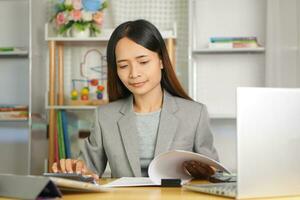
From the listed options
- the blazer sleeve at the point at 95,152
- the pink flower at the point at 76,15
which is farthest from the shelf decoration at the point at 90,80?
the blazer sleeve at the point at 95,152

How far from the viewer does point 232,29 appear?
3.68 m

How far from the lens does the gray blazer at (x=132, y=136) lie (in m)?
1.85

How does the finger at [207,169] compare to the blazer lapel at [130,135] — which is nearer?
the finger at [207,169]

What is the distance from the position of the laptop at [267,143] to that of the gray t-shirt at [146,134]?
0.82 metres

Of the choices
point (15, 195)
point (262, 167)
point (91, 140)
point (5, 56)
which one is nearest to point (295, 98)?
point (262, 167)

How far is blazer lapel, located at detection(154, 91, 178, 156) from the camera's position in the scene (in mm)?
1858

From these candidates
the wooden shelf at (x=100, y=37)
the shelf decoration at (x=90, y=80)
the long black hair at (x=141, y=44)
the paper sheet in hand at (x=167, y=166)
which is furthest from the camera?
the shelf decoration at (x=90, y=80)

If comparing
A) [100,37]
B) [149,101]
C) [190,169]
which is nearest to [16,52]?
[100,37]

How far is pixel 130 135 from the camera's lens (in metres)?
1.87

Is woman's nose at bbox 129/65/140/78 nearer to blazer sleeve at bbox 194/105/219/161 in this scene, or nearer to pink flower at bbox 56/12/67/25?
blazer sleeve at bbox 194/105/219/161

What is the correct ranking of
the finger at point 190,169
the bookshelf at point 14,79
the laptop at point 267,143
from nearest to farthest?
the laptop at point 267,143 → the finger at point 190,169 → the bookshelf at point 14,79

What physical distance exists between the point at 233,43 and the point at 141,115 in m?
1.57

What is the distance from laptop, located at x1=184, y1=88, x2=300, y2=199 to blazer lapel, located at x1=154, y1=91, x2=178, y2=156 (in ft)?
2.55

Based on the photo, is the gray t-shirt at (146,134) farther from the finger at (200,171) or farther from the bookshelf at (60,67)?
the bookshelf at (60,67)
